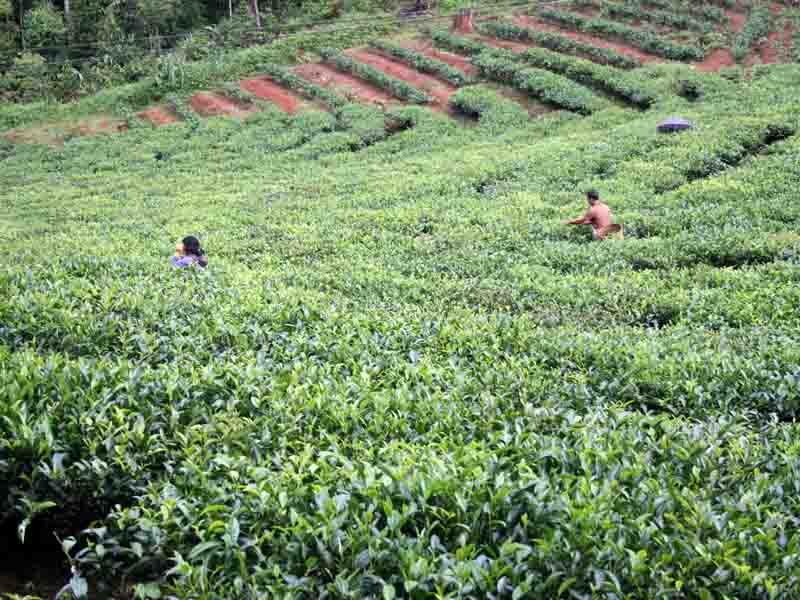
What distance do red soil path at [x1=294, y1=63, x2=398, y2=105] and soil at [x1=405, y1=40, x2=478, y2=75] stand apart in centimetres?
347

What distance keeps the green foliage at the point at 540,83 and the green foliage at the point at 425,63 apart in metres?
1.01

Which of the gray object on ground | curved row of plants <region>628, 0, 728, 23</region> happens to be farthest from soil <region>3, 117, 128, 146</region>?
curved row of plants <region>628, 0, 728, 23</region>

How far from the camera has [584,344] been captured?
654 cm

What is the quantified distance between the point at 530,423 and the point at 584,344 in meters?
2.05

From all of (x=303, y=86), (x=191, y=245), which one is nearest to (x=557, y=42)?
(x=303, y=86)

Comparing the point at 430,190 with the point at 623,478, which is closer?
the point at 623,478

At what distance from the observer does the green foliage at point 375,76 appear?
2800 cm

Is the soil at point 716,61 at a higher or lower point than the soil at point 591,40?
lower

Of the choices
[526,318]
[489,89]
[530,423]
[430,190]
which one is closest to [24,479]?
[530,423]

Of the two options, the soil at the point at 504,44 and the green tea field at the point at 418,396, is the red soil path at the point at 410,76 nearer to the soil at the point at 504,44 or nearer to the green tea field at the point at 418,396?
the soil at the point at 504,44

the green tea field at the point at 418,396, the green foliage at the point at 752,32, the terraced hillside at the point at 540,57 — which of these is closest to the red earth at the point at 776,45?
the terraced hillside at the point at 540,57

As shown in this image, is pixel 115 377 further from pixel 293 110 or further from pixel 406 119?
pixel 293 110

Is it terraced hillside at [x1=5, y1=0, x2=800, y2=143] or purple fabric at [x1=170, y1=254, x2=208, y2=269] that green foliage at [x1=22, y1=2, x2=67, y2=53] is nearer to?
terraced hillside at [x1=5, y1=0, x2=800, y2=143]

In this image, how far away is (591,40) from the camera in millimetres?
30500
